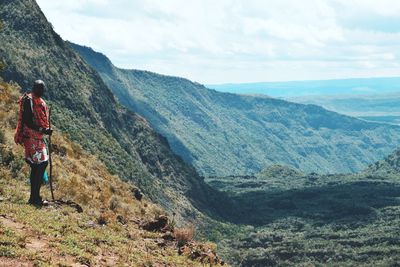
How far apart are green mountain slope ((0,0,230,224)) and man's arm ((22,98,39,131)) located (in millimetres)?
87313

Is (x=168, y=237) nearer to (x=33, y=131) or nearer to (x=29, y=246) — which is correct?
(x=33, y=131)

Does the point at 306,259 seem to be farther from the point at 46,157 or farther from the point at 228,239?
the point at 46,157

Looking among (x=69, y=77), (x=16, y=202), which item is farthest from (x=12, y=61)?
(x=16, y=202)

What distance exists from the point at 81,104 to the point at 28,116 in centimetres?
12768

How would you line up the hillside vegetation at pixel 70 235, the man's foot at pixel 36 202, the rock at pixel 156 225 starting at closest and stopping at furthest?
1. the hillside vegetation at pixel 70 235
2. the man's foot at pixel 36 202
3. the rock at pixel 156 225

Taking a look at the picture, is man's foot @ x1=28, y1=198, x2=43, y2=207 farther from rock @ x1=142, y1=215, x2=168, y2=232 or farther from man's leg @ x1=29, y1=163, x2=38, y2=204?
rock @ x1=142, y1=215, x2=168, y2=232

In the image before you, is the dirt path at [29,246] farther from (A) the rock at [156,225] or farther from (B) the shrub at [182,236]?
(A) the rock at [156,225]

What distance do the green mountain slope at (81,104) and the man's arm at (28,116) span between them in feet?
286

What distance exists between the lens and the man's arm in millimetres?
19406

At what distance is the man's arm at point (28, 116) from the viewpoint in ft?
63.7

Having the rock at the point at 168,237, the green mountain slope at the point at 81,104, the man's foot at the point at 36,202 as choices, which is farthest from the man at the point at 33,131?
the green mountain slope at the point at 81,104

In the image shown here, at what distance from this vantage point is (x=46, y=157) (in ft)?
64.7

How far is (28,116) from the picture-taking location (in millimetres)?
19453

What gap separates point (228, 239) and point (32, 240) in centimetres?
18078
